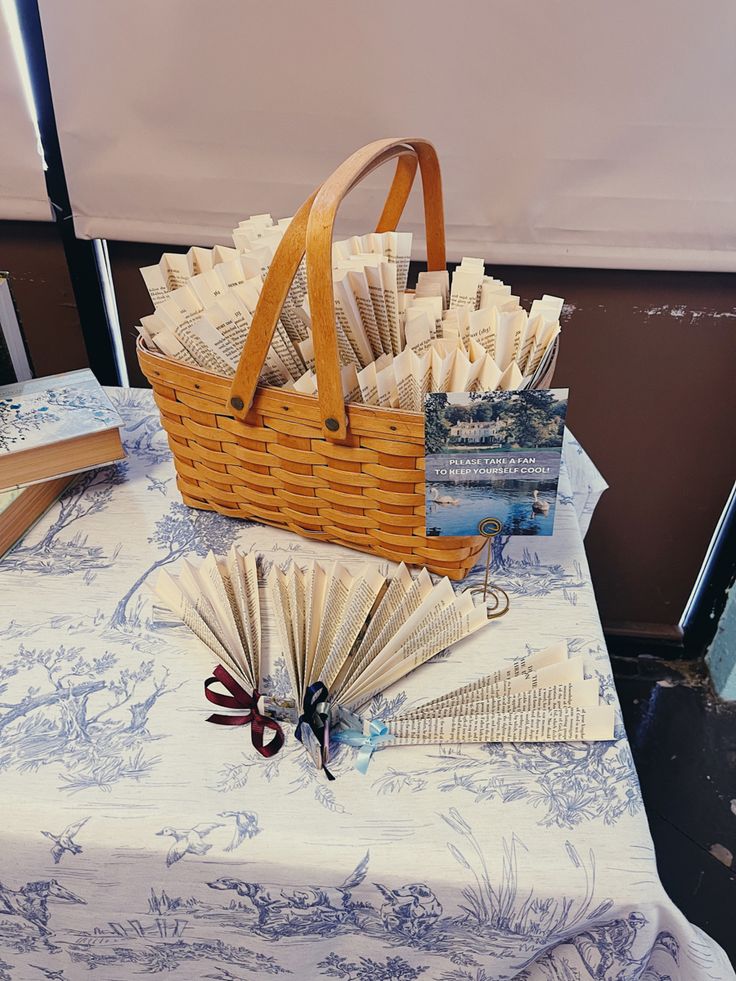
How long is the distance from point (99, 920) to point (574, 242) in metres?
1.18

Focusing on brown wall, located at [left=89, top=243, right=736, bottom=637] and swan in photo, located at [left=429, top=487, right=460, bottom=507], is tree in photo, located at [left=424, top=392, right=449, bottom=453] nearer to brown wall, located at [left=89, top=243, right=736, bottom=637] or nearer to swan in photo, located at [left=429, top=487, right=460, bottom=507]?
swan in photo, located at [left=429, top=487, right=460, bottom=507]

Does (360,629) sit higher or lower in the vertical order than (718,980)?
higher

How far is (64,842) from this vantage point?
0.56m

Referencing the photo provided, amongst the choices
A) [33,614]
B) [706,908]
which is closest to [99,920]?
[33,614]

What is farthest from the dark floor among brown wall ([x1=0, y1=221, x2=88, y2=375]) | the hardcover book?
brown wall ([x1=0, y1=221, x2=88, y2=375])

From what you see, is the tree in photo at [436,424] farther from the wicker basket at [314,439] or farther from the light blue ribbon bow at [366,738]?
the light blue ribbon bow at [366,738]

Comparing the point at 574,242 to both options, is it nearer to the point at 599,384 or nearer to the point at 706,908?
the point at 599,384

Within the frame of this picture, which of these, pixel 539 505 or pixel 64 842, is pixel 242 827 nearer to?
pixel 64 842

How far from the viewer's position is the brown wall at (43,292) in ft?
4.48

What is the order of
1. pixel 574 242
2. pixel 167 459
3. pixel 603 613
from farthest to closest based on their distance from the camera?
1. pixel 603 613
2. pixel 574 242
3. pixel 167 459

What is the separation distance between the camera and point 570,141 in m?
1.16

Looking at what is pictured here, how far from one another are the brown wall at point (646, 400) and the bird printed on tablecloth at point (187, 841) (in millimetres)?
1085

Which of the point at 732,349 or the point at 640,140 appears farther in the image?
the point at 732,349

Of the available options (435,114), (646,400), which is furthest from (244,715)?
(646,400)
